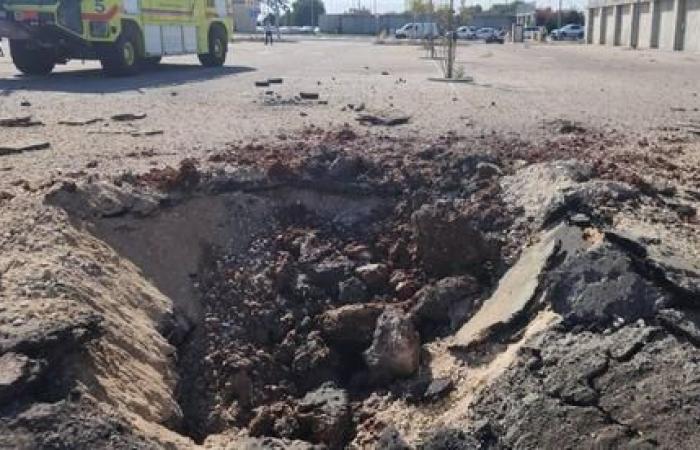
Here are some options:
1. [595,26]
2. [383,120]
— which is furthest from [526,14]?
[383,120]

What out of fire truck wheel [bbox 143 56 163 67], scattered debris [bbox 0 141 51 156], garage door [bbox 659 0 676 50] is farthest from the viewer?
garage door [bbox 659 0 676 50]

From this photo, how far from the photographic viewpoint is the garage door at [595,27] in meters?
54.7

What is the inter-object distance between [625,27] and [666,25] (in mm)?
6878

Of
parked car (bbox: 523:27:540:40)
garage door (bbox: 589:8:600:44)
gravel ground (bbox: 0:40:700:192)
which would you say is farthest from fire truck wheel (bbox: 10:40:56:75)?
parked car (bbox: 523:27:540:40)

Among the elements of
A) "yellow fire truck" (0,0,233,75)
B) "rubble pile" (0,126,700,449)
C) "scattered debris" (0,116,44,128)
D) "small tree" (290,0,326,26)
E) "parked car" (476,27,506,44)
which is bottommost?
"rubble pile" (0,126,700,449)

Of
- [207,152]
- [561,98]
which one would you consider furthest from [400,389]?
[561,98]

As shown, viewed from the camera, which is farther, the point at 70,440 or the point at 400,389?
the point at 400,389

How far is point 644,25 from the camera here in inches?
1785

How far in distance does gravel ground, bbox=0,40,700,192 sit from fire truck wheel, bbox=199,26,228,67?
4.29 ft

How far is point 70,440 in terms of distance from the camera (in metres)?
3.81

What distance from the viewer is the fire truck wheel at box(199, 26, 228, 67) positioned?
23328mm

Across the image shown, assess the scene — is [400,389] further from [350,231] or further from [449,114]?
[449,114]

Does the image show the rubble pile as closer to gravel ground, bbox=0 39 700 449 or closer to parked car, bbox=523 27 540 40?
gravel ground, bbox=0 39 700 449

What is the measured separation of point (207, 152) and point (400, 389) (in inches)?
180
